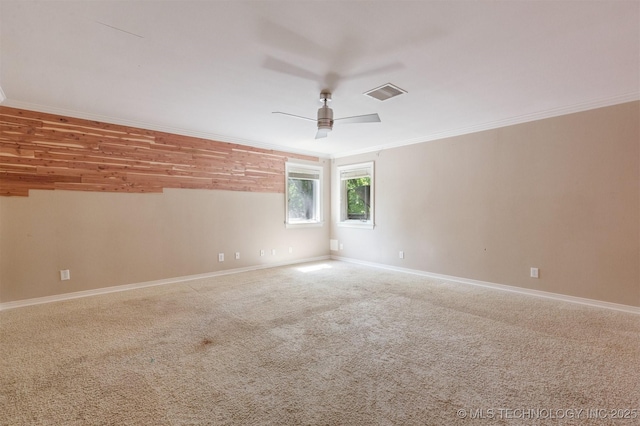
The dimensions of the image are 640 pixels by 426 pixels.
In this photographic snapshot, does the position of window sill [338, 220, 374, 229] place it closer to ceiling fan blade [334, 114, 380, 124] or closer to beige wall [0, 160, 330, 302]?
beige wall [0, 160, 330, 302]

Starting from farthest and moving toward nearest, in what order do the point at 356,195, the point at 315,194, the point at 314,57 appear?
the point at 315,194 < the point at 356,195 < the point at 314,57

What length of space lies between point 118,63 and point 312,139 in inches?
127

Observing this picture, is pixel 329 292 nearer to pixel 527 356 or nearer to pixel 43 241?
pixel 527 356

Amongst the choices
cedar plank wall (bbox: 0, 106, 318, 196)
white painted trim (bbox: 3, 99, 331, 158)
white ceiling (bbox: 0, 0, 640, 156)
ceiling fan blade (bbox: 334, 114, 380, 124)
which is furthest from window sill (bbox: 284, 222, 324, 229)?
ceiling fan blade (bbox: 334, 114, 380, 124)

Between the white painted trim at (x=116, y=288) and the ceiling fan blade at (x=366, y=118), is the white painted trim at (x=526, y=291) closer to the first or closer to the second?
the white painted trim at (x=116, y=288)

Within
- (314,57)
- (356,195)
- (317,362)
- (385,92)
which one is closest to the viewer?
(317,362)

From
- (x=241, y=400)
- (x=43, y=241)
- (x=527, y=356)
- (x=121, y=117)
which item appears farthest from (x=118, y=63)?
(x=527, y=356)

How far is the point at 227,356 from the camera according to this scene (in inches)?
91.7

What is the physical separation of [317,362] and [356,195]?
15.2 ft

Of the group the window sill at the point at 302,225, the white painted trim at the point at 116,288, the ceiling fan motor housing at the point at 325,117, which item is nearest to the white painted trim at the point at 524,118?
the window sill at the point at 302,225

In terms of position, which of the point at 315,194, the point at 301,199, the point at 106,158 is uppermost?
the point at 106,158

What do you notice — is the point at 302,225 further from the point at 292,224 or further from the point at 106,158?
the point at 106,158

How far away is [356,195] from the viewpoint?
21.3 ft

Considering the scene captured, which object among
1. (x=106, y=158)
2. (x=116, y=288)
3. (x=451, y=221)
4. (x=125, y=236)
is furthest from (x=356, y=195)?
(x=116, y=288)
